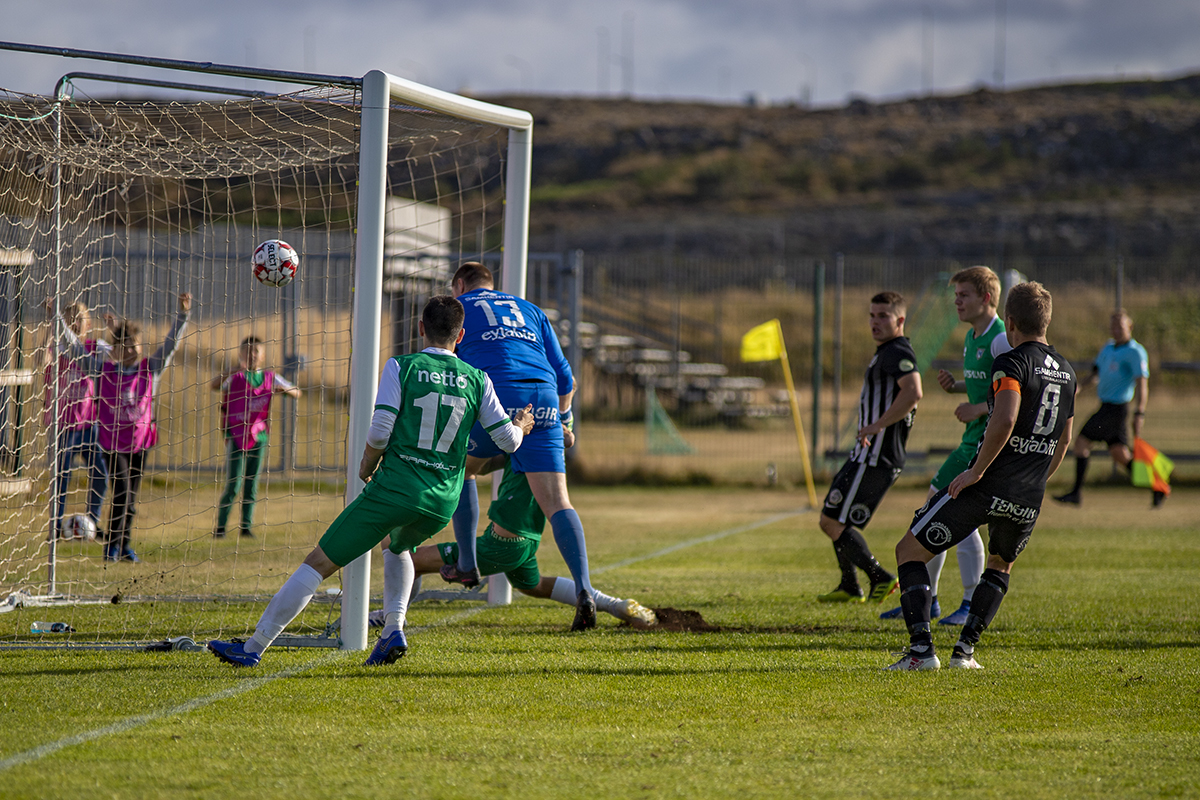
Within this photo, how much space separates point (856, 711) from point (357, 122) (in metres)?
4.12

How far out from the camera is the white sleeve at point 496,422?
223 inches

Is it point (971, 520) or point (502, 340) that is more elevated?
point (502, 340)

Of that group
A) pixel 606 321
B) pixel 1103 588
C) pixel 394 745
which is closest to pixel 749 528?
pixel 1103 588

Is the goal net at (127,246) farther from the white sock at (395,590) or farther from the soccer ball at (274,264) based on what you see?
the white sock at (395,590)

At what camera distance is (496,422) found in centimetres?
568

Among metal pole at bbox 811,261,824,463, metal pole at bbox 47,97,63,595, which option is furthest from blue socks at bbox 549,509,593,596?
metal pole at bbox 811,261,824,463

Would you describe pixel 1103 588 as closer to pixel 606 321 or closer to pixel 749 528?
pixel 749 528

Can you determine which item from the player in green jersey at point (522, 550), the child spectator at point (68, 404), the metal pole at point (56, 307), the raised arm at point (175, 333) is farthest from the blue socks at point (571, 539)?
the metal pole at point (56, 307)

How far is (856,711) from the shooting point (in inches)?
192

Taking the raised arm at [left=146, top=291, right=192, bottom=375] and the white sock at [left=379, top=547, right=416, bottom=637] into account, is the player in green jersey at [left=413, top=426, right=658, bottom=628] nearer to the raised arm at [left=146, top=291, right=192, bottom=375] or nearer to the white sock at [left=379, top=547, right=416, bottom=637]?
the white sock at [left=379, top=547, right=416, bottom=637]

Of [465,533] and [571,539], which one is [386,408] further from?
[465,533]

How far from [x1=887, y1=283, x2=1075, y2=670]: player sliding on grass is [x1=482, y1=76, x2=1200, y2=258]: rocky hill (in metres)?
42.4

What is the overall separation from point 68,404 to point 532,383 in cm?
360

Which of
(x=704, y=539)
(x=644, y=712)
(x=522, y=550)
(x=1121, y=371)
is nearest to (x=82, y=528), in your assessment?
(x=522, y=550)
